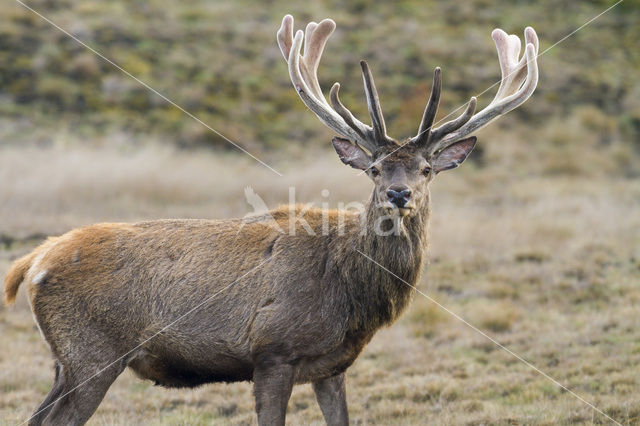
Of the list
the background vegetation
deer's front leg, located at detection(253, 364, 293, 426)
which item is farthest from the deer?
the background vegetation

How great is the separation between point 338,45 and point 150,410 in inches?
948

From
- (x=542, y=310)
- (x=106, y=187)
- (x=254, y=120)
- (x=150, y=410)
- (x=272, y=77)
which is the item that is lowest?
(x=150, y=410)

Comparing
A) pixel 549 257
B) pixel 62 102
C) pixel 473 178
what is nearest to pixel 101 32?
pixel 62 102

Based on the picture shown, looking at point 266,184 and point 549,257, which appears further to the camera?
point 266,184

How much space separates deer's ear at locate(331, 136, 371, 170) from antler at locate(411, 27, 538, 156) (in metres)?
0.48

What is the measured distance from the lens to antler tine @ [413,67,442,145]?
20.3 ft

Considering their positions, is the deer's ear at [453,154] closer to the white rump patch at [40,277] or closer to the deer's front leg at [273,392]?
the deer's front leg at [273,392]

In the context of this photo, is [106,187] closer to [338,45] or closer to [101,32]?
[101,32]

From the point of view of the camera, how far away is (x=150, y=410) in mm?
8211

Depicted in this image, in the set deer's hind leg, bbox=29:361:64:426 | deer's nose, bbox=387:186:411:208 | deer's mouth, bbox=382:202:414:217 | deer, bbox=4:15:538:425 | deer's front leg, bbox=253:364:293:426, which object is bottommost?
deer's hind leg, bbox=29:361:64:426

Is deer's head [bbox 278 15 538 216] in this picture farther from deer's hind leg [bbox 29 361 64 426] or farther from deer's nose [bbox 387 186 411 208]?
deer's hind leg [bbox 29 361 64 426]

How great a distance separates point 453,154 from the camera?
6.57 metres

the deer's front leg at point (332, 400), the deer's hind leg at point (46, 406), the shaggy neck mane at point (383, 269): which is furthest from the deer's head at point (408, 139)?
the deer's hind leg at point (46, 406)

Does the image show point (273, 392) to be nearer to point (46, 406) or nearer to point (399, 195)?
point (399, 195)
